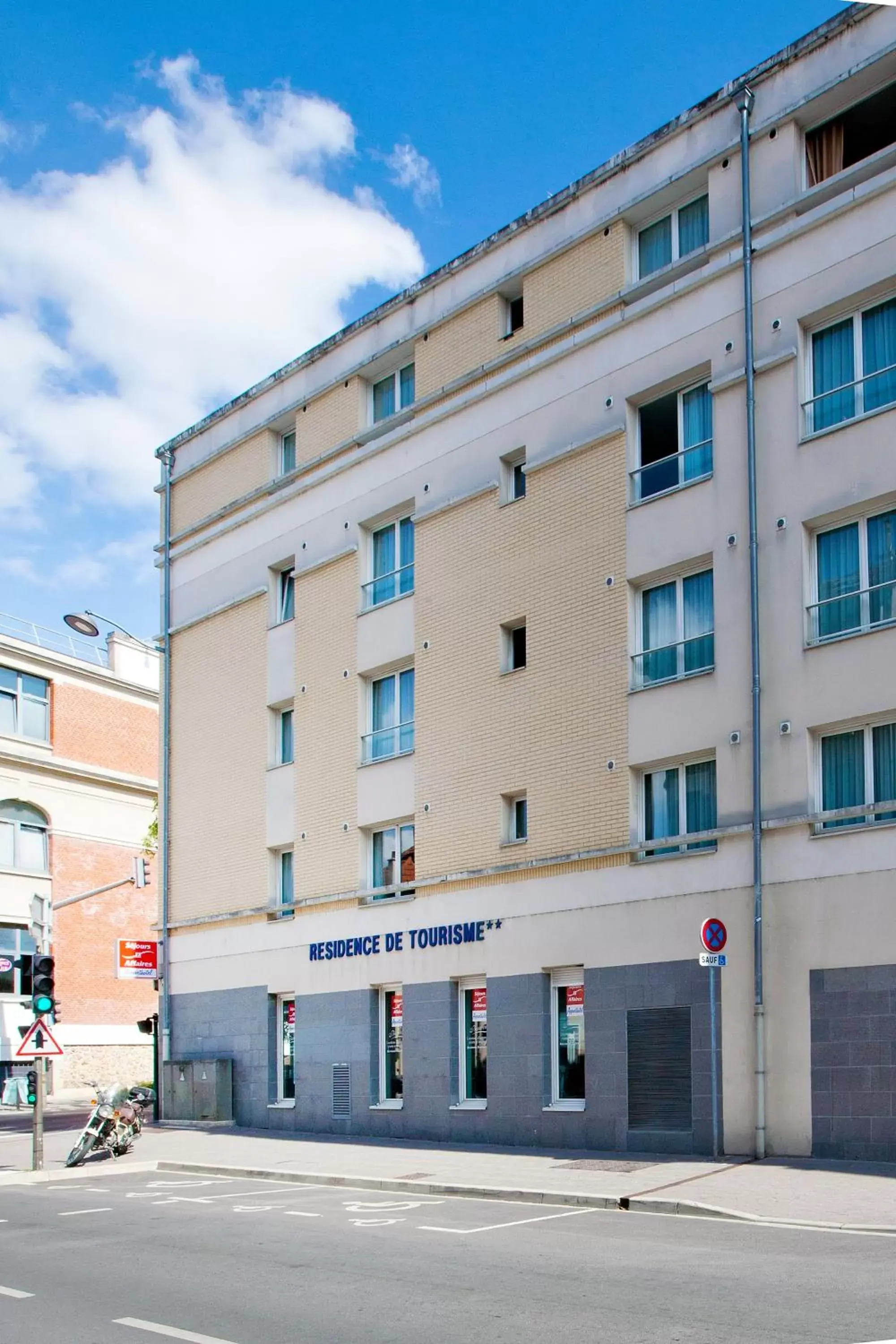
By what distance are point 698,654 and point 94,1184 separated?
10.9 metres

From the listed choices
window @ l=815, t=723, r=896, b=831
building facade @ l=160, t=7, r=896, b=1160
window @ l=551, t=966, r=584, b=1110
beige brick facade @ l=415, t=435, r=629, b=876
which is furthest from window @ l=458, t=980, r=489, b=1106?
window @ l=815, t=723, r=896, b=831

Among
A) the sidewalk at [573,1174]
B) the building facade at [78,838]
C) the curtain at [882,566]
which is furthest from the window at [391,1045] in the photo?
the building facade at [78,838]

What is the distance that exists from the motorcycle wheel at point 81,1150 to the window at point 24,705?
1080 inches

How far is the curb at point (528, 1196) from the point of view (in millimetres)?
13867

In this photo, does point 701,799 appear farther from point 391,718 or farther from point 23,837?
point 23,837

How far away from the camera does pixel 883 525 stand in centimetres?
1956

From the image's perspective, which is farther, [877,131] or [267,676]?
[267,676]

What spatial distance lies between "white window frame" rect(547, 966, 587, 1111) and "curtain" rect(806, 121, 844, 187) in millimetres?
11698

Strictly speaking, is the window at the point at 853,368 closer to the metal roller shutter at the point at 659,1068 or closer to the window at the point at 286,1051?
the metal roller shutter at the point at 659,1068

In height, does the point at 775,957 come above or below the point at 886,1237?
above

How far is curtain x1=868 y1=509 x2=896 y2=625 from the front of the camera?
19219mm

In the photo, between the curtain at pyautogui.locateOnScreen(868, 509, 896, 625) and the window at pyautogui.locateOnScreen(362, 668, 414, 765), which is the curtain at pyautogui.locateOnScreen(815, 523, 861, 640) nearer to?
the curtain at pyautogui.locateOnScreen(868, 509, 896, 625)

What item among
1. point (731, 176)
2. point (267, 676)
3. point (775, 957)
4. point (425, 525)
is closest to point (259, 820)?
point (267, 676)

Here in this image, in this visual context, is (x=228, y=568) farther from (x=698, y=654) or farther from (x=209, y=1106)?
(x=698, y=654)
